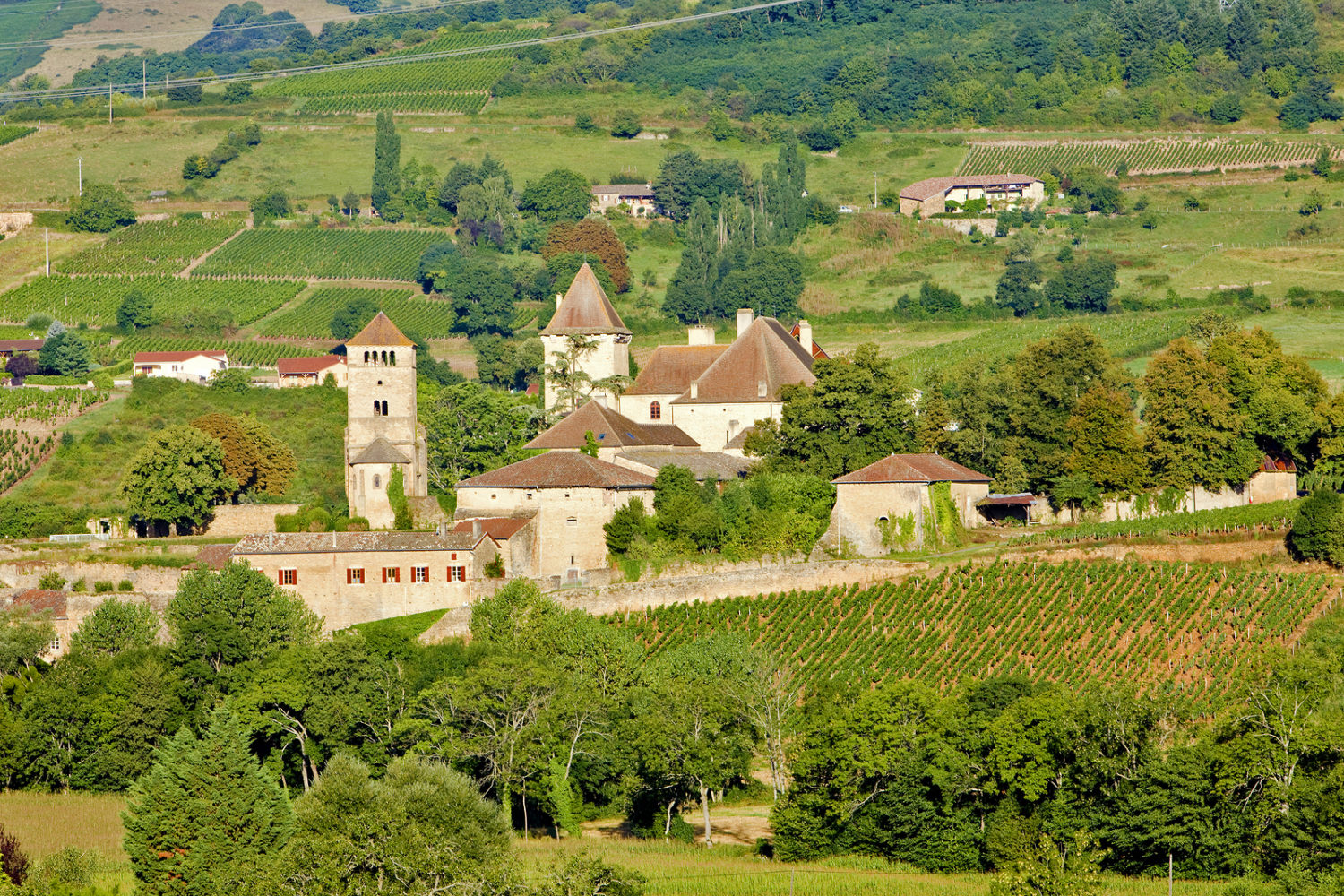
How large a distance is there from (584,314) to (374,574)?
19.5 meters

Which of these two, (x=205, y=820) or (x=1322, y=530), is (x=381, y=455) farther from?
(x=1322, y=530)

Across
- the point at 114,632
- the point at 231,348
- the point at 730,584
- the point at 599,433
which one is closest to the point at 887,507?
the point at 730,584

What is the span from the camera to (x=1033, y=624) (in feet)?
184

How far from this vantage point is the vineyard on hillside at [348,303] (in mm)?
111250

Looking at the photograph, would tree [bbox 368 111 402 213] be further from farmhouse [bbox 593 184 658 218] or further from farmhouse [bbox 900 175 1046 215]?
farmhouse [bbox 900 175 1046 215]

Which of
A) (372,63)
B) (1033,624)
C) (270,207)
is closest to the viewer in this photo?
(1033,624)

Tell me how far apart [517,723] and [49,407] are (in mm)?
47959

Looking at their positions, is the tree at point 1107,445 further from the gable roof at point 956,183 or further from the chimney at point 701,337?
the gable roof at point 956,183

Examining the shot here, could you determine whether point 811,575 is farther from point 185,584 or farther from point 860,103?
point 860,103

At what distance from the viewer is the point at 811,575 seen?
5881cm

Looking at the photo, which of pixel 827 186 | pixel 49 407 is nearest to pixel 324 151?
pixel 827 186

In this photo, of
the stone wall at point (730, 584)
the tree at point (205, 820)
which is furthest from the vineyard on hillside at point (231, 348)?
the tree at point (205, 820)

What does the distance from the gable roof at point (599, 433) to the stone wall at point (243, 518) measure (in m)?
9.82

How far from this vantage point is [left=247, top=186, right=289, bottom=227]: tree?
5256 inches
